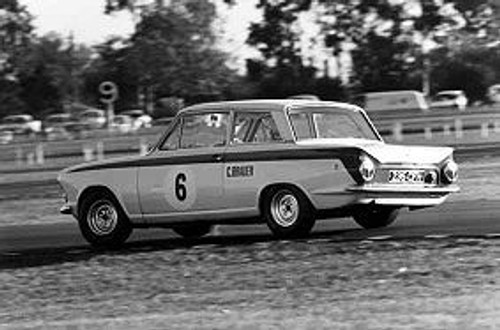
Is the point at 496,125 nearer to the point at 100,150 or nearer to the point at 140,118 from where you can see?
the point at 100,150

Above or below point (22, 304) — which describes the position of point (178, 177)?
above

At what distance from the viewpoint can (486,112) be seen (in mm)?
52406

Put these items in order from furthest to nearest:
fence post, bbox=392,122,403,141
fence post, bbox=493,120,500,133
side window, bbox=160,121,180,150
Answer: fence post, bbox=493,120,500,133 → fence post, bbox=392,122,403,141 → side window, bbox=160,121,180,150

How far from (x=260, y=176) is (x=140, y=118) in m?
68.5

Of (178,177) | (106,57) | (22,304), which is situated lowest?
(22,304)

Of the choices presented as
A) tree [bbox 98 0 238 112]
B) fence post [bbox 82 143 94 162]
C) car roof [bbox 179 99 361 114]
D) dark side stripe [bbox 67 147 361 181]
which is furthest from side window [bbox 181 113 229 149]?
tree [bbox 98 0 238 112]

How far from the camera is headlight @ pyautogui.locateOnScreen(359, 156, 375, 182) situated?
12969 mm

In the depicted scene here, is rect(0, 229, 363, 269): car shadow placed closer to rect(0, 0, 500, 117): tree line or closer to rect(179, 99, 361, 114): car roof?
rect(179, 99, 361, 114): car roof

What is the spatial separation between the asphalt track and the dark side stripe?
89cm

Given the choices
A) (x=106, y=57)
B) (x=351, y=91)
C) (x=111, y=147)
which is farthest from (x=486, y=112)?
(x=106, y=57)

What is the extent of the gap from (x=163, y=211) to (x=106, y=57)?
8847 centimetres

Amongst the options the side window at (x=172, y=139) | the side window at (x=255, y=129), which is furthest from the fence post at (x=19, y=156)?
the side window at (x=255, y=129)

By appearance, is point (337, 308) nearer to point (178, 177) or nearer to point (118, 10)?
point (178, 177)

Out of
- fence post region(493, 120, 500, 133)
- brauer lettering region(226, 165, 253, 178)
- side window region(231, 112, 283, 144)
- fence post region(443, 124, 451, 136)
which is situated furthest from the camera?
fence post region(443, 124, 451, 136)
